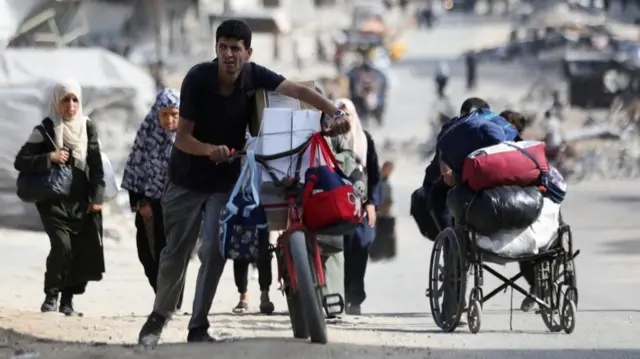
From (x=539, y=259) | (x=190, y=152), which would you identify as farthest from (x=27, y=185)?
(x=539, y=259)

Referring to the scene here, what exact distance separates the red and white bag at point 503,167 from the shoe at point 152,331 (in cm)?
199

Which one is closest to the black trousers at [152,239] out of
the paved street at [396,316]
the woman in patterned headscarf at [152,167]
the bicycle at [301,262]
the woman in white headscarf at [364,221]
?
the woman in patterned headscarf at [152,167]

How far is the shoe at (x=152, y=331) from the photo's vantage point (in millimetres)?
7949

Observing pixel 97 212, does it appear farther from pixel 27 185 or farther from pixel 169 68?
pixel 169 68

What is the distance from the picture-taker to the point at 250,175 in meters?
7.62

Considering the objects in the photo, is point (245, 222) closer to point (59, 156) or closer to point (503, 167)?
point (503, 167)

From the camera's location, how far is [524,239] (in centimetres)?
896

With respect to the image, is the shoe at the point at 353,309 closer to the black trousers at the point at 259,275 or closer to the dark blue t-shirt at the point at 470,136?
the black trousers at the point at 259,275

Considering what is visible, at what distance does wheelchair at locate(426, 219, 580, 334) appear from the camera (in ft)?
29.6

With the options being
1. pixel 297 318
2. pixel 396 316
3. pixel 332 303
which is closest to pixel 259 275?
pixel 396 316

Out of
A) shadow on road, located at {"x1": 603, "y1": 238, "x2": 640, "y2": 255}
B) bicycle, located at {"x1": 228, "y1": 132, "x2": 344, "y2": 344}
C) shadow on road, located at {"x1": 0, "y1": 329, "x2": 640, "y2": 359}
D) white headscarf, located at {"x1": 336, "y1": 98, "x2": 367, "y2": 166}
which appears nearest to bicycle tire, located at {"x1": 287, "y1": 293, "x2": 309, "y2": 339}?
bicycle, located at {"x1": 228, "y1": 132, "x2": 344, "y2": 344}

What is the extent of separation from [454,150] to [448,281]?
2.55 ft

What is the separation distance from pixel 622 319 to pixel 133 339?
11.3 feet

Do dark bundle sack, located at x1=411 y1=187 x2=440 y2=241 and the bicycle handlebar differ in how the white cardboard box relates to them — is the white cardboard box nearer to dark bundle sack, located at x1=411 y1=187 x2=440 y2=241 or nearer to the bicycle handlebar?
the bicycle handlebar
